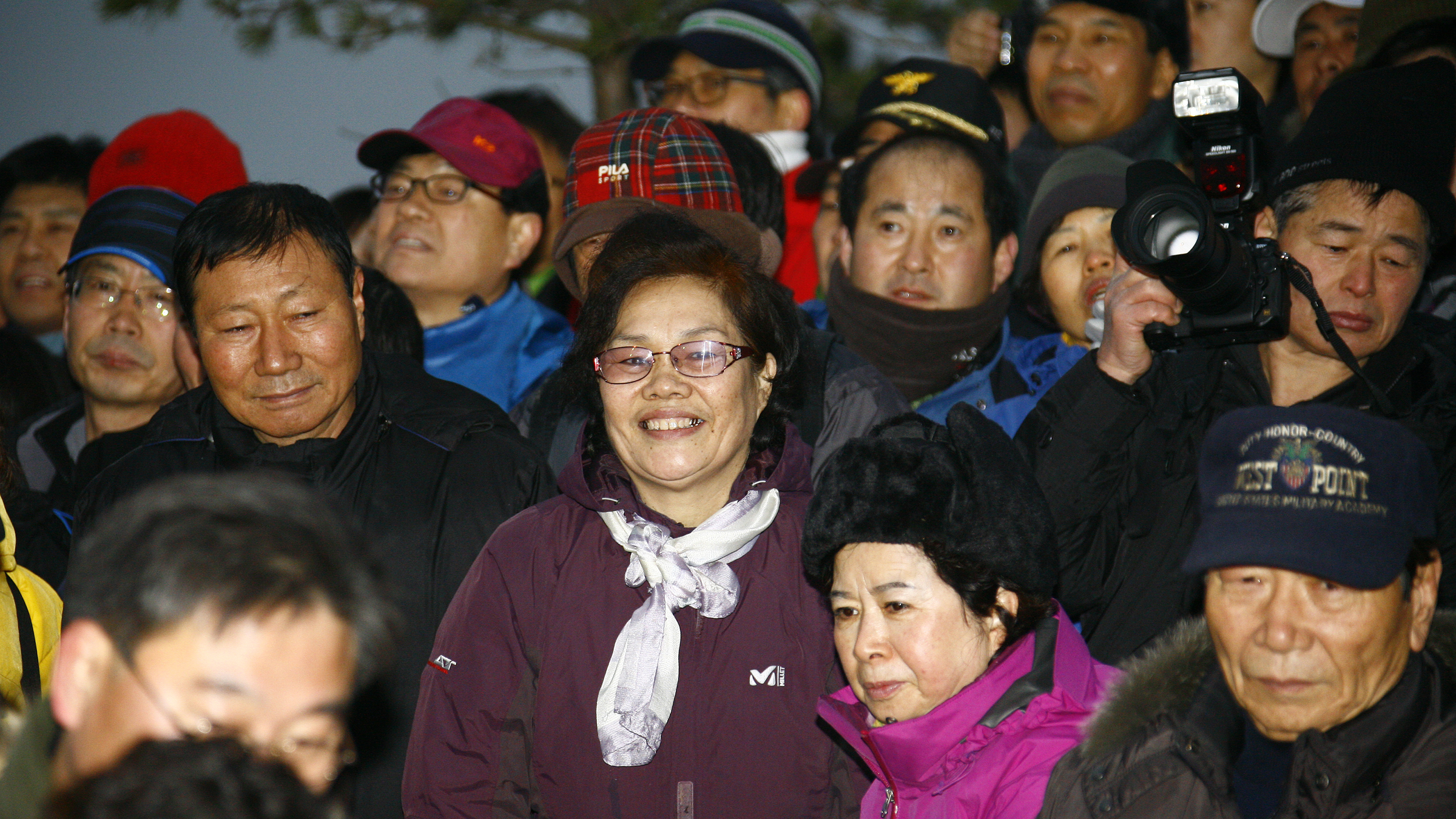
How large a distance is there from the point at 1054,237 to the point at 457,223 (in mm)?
2040

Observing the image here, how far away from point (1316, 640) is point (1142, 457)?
3.18 feet

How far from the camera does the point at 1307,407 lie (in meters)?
2.20

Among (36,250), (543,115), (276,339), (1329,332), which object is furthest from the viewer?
(543,115)

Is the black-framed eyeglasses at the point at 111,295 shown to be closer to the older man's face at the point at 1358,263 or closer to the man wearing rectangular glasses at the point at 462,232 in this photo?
the man wearing rectangular glasses at the point at 462,232

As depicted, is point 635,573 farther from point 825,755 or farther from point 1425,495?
point 1425,495

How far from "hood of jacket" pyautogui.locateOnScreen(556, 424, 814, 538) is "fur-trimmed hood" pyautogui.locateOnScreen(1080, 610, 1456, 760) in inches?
35.6

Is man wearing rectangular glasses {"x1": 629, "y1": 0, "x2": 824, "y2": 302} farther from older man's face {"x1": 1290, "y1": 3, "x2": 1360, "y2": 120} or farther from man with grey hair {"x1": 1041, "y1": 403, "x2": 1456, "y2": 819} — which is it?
man with grey hair {"x1": 1041, "y1": 403, "x2": 1456, "y2": 819}

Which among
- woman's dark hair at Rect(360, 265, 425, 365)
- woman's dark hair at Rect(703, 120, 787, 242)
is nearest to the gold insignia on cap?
woman's dark hair at Rect(703, 120, 787, 242)

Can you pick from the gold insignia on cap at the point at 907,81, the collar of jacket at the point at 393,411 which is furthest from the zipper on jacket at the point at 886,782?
the gold insignia on cap at the point at 907,81

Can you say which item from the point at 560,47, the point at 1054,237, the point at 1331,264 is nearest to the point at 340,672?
the point at 1331,264

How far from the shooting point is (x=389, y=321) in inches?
158

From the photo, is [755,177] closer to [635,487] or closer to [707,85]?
[707,85]

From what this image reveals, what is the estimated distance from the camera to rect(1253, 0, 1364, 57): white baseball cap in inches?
189

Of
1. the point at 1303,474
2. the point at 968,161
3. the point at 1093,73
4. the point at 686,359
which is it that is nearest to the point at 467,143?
the point at 968,161
